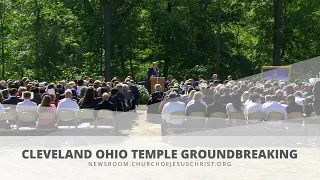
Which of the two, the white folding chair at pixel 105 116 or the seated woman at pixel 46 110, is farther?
the white folding chair at pixel 105 116

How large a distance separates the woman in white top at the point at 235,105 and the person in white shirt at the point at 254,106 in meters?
0.36

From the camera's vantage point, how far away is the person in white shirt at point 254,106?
15.8m

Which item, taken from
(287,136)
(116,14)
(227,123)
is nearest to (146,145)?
(227,123)

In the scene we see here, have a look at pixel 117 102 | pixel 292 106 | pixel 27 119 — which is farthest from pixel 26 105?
pixel 292 106

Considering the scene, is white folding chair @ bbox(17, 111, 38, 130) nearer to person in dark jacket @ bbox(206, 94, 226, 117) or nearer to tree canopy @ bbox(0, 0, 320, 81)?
person in dark jacket @ bbox(206, 94, 226, 117)

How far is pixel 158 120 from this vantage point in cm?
2142

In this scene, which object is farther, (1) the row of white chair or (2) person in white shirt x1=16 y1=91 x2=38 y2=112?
(2) person in white shirt x1=16 y1=91 x2=38 y2=112

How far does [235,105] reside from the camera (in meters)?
16.5

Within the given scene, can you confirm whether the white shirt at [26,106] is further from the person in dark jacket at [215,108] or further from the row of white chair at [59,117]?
the person in dark jacket at [215,108]

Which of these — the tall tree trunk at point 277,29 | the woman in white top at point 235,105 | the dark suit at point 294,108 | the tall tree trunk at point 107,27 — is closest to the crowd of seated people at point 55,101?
the woman in white top at point 235,105

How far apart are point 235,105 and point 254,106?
2.45 feet

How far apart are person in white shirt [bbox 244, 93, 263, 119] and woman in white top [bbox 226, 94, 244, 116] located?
0.36m

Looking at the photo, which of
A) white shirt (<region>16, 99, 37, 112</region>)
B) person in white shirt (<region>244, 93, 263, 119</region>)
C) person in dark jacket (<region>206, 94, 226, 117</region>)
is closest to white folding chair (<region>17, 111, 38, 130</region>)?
white shirt (<region>16, 99, 37, 112</region>)

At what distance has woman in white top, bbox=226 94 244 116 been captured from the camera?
16.4 m
